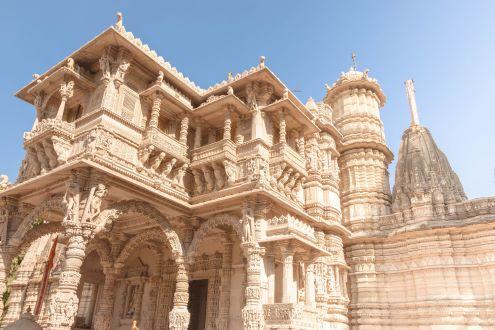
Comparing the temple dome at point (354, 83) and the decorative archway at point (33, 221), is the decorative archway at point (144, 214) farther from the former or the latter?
the temple dome at point (354, 83)

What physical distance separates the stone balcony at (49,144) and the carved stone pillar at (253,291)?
7.51 metres

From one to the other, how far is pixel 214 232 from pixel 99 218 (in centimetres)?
517

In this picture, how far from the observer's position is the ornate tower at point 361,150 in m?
23.4

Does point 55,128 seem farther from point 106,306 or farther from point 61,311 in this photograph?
point 106,306

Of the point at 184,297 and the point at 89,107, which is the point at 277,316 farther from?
the point at 89,107

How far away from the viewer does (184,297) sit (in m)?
13.8

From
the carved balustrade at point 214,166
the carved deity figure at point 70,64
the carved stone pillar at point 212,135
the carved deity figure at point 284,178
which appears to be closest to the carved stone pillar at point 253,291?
the carved balustrade at point 214,166

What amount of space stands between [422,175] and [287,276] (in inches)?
523

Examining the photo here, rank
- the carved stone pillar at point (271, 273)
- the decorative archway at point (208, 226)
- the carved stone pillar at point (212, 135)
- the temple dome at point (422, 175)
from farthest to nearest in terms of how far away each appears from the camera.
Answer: the temple dome at point (422, 175) → the carved stone pillar at point (212, 135) → the decorative archway at point (208, 226) → the carved stone pillar at point (271, 273)

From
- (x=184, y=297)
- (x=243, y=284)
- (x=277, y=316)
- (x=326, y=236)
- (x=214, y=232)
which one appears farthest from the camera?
(x=326, y=236)

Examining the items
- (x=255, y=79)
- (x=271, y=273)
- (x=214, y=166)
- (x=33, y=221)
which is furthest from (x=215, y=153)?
(x=33, y=221)

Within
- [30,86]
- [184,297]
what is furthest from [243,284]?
[30,86]

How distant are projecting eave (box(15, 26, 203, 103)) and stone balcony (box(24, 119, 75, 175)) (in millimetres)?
3063

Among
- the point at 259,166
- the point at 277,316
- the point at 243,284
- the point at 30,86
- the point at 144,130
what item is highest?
the point at 30,86
